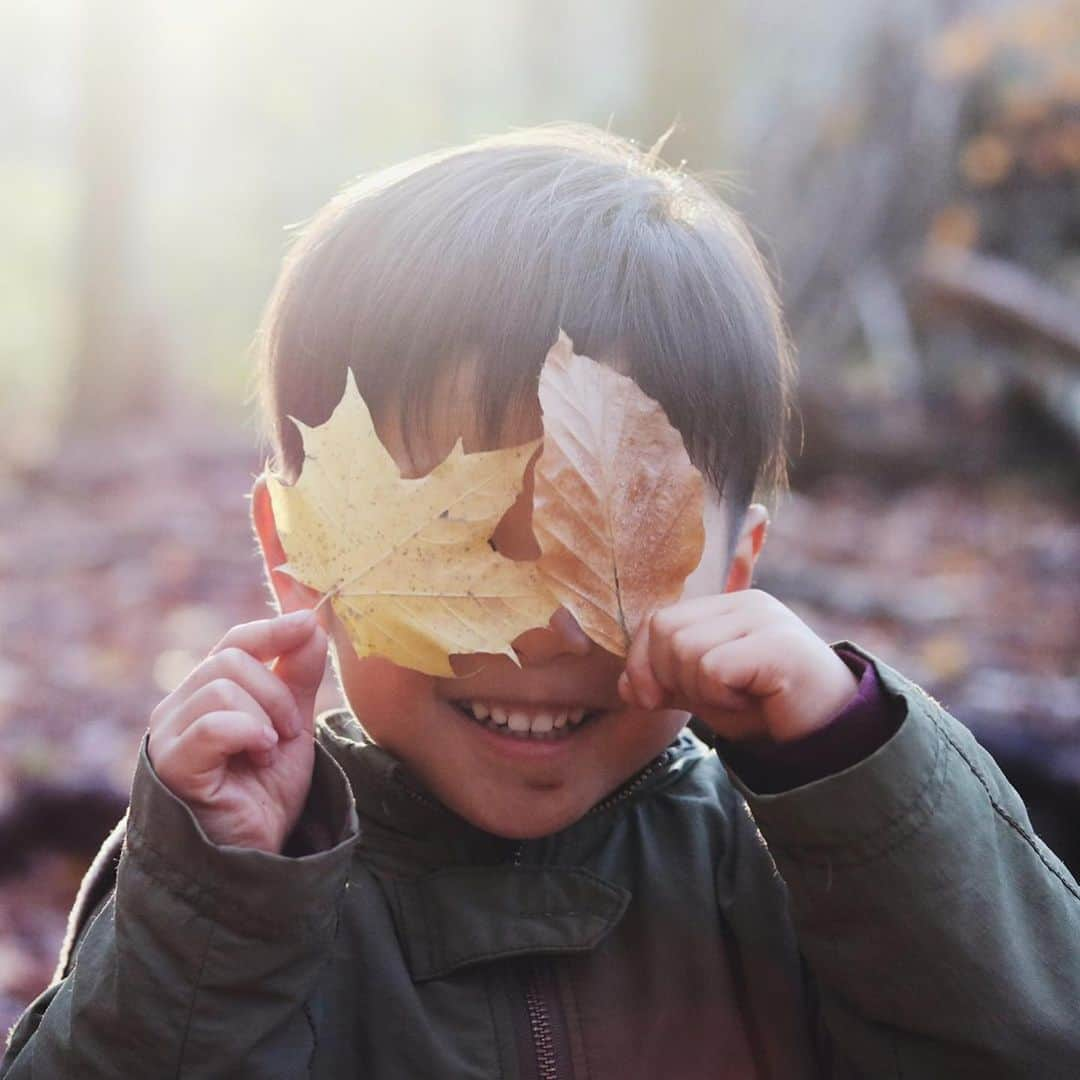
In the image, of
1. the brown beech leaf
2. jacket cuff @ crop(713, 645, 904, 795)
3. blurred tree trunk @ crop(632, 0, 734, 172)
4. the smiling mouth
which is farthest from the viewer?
blurred tree trunk @ crop(632, 0, 734, 172)

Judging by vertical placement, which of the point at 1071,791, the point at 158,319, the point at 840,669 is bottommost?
the point at 158,319

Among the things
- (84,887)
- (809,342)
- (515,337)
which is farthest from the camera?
(809,342)

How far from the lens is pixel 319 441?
1260 millimetres

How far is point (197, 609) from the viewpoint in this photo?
5.21m

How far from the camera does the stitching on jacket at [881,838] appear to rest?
1308 millimetres

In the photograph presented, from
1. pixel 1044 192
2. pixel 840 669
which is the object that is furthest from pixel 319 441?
pixel 1044 192

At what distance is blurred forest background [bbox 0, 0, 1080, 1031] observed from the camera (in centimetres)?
380

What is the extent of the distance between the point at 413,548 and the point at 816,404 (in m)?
5.78

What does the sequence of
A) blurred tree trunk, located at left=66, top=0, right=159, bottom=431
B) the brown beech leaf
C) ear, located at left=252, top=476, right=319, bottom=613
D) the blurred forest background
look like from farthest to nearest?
blurred tree trunk, located at left=66, top=0, right=159, bottom=431
the blurred forest background
ear, located at left=252, top=476, right=319, bottom=613
the brown beech leaf

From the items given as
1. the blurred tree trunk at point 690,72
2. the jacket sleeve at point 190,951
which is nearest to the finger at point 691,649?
the jacket sleeve at point 190,951

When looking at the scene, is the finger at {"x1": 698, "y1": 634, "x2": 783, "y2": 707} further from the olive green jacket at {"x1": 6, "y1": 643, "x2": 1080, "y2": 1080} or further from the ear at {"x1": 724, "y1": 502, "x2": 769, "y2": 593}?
the ear at {"x1": 724, "y1": 502, "x2": 769, "y2": 593}

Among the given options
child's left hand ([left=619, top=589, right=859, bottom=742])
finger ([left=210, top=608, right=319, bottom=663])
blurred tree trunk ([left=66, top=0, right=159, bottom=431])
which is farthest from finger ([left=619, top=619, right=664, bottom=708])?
blurred tree trunk ([left=66, top=0, right=159, bottom=431])

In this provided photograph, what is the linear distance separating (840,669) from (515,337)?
0.48 meters

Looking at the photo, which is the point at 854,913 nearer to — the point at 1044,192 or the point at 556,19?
the point at 1044,192
